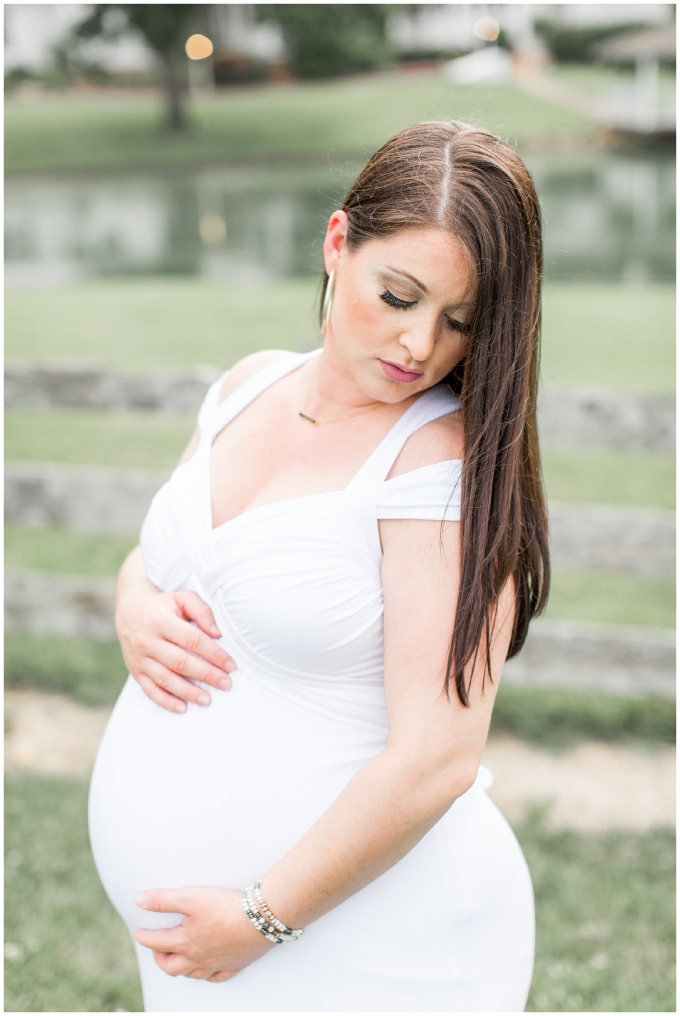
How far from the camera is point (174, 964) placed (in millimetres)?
1429

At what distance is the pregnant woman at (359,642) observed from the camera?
124cm

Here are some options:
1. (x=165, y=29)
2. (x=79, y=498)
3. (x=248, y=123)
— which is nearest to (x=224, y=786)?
(x=79, y=498)

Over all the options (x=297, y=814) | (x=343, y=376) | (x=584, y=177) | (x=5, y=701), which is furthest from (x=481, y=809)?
(x=584, y=177)

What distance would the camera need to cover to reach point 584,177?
1551 cm

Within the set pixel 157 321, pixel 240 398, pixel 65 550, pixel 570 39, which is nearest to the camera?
pixel 240 398

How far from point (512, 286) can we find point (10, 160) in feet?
69.8

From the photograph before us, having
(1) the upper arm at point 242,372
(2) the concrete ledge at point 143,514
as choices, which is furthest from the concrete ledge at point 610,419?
(1) the upper arm at point 242,372

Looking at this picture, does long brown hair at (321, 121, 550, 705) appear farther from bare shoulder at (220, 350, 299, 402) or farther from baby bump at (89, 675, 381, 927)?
bare shoulder at (220, 350, 299, 402)

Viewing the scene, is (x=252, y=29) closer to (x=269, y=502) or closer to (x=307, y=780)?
(x=269, y=502)

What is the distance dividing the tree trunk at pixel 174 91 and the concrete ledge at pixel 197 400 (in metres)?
16.4

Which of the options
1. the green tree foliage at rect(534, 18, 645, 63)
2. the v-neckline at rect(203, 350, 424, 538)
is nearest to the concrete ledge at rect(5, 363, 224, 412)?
the v-neckline at rect(203, 350, 424, 538)

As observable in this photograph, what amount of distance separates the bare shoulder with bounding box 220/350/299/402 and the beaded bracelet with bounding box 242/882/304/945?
94 cm

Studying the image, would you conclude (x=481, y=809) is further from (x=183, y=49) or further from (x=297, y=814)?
(x=183, y=49)

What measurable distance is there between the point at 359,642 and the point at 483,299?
0.54m
